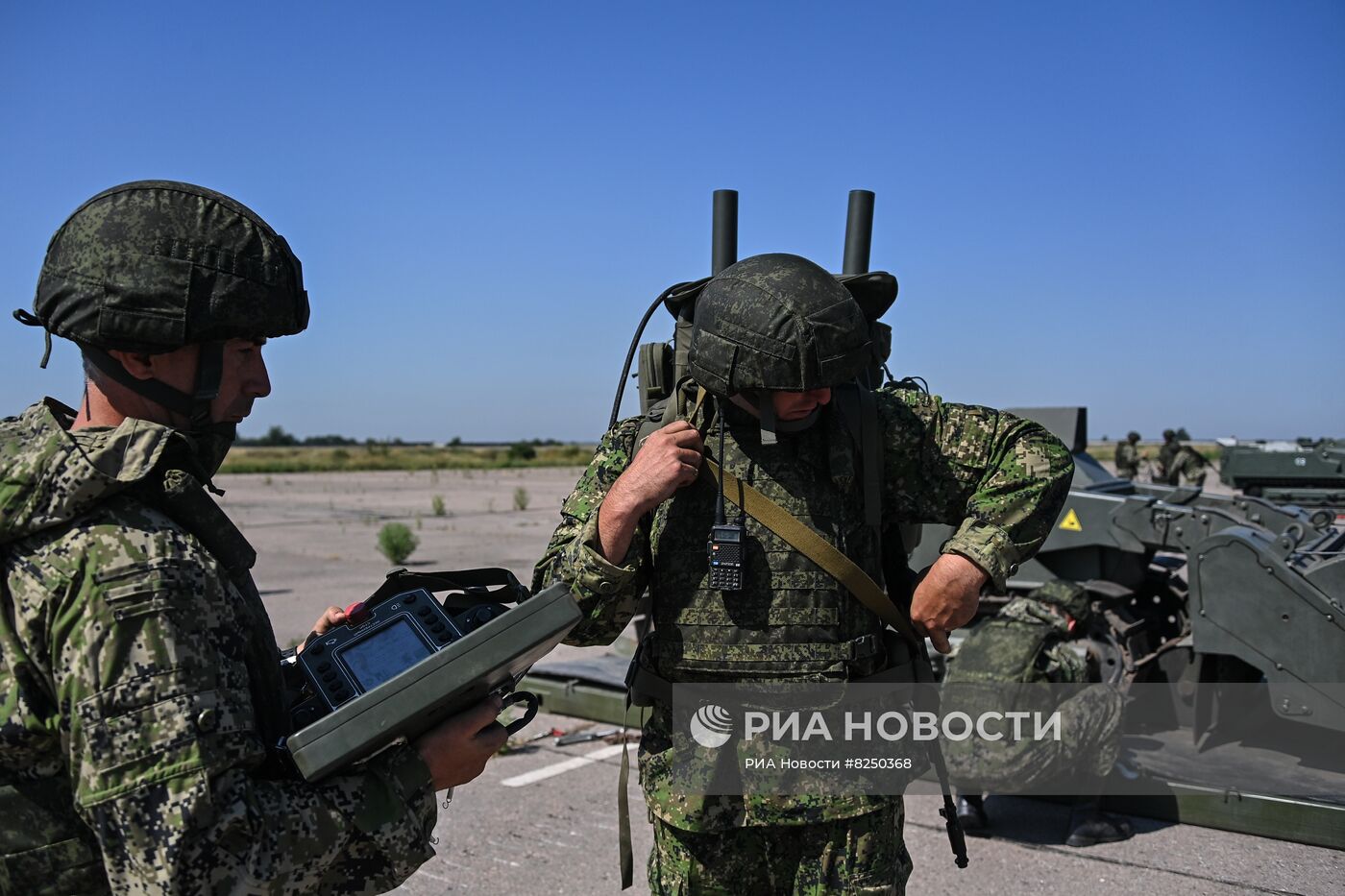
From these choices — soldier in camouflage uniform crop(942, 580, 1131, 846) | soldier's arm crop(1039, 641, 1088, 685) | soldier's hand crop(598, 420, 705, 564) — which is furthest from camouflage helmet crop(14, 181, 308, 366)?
soldier's arm crop(1039, 641, 1088, 685)

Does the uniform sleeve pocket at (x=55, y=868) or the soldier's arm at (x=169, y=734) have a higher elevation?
the soldier's arm at (x=169, y=734)

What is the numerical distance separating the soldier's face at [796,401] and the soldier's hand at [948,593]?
0.50 m

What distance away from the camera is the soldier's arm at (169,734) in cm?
146

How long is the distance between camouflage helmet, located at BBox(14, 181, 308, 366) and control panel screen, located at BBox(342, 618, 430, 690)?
1.83ft

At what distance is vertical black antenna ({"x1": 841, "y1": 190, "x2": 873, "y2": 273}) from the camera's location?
Result: 12.2 ft

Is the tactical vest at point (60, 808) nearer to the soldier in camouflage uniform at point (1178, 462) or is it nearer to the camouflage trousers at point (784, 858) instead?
the camouflage trousers at point (784, 858)

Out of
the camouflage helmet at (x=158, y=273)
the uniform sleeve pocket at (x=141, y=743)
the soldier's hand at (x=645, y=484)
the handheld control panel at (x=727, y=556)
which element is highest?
the camouflage helmet at (x=158, y=273)

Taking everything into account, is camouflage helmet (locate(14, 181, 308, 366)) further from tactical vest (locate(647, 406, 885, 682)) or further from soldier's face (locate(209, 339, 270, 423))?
tactical vest (locate(647, 406, 885, 682))

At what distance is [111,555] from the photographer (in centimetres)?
152

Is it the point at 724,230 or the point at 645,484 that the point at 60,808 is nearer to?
the point at 645,484

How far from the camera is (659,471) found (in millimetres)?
2535

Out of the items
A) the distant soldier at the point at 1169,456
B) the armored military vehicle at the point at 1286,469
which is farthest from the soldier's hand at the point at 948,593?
the distant soldier at the point at 1169,456

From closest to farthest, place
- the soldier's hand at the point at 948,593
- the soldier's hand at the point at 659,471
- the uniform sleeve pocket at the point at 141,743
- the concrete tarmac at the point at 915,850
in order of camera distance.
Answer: the uniform sleeve pocket at the point at 141,743 < the soldier's hand at the point at 659,471 < the soldier's hand at the point at 948,593 < the concrete tarmac at the point at 915,850

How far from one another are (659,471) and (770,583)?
17.1 inches
